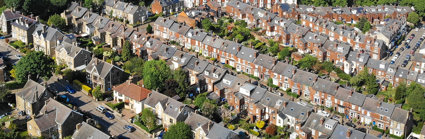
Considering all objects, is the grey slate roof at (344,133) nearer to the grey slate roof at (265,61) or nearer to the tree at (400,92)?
the tree at (400,92)

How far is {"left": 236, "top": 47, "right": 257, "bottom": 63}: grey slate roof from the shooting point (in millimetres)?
121188

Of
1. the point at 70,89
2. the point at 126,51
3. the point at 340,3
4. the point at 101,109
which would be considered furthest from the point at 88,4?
the point at 340,3

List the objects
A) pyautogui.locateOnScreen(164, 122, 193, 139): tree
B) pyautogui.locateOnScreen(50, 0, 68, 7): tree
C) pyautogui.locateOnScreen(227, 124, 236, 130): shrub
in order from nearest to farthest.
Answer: pyautogui.locateOnScreen(164, 122, 193, 139): tree → pyautogui.locateOnScreen(227, 124, 236, 130): shrub → pyautogui.locateOnScreen(50, 0, 68, 7): tree

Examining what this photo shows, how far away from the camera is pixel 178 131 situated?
89750mm

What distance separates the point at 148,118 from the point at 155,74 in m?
12.7

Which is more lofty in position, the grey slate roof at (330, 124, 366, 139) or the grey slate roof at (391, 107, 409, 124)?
the grey slate roof at (391, 107, 409, 124)

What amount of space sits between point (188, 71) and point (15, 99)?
1335 inches

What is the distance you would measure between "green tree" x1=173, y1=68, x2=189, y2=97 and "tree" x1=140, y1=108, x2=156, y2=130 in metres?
9.95

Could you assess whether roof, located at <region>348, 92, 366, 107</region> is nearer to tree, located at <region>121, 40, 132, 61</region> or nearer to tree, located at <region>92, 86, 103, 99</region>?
tree, located at <region>92, 86, 103, 99</region>

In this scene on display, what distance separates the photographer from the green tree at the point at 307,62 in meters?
121

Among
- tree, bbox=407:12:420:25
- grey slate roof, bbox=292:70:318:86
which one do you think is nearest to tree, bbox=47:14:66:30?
grey slate roof, bbox=292:70:318:86

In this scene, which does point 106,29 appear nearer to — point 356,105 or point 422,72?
point 356,105

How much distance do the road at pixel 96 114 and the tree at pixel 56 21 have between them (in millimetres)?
25862

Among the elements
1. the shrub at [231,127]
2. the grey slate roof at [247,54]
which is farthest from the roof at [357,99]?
the grey slate roof at [247,54]
